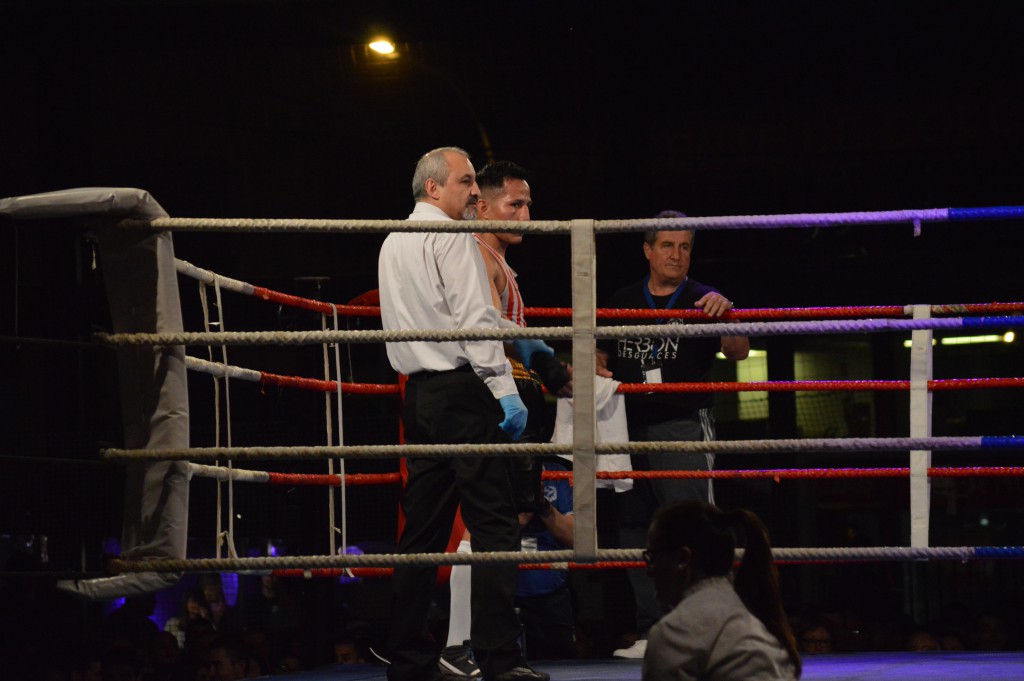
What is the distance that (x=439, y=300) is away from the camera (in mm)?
3492

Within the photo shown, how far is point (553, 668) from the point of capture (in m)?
4.25

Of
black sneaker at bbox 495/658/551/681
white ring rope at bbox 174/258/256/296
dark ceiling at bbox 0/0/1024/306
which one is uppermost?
dark ceiling at bbox 0/0/1024/306

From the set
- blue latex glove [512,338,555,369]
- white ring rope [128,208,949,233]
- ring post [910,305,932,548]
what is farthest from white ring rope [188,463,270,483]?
ring post [910,305,932,548]

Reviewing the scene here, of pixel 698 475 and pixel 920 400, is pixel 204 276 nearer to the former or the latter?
pixel 698 475

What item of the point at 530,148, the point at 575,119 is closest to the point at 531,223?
the point at 530,148

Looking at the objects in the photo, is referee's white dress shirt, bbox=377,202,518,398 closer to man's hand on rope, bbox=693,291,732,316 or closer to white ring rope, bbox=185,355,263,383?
white ring rope, bbox=185,355,263,383

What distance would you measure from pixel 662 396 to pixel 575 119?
7936mm

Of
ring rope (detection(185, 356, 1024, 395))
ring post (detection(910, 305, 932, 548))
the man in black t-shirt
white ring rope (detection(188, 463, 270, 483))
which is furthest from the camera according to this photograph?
the man in black t-shirt

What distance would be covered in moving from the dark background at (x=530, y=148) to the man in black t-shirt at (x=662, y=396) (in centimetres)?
147

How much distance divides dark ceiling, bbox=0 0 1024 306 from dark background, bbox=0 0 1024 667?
0.02m

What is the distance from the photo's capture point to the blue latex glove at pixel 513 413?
11.1 feet

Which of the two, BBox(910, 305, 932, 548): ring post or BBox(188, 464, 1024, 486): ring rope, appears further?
BBox(188, 464, 1024, 486): ring rope

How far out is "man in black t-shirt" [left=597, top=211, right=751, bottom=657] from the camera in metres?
4.66

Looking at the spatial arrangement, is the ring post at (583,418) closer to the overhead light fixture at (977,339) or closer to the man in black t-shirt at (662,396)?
the man in black t-shirt at (662,396)
